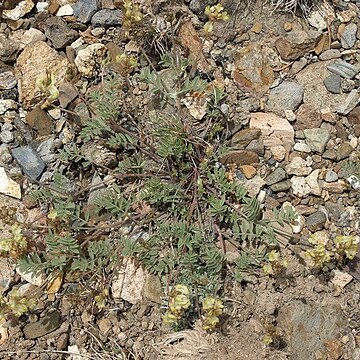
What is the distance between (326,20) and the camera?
4.43 metres

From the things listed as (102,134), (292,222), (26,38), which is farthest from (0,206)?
(292,222)

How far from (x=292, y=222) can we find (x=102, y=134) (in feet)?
4.27

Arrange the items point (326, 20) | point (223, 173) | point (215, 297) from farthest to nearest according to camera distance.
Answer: point (326, 20)
point (223, 173)
point (215, 297)

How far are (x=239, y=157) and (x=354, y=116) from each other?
2.55 feet

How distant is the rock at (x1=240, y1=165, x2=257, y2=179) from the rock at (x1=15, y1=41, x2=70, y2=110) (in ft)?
4.31

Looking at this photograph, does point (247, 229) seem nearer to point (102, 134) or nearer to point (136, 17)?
point (102, 134)

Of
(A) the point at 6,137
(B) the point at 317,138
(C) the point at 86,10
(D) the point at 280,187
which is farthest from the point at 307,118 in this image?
(A) the point at 6,137

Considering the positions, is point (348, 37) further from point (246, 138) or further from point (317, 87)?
point (246, 138)

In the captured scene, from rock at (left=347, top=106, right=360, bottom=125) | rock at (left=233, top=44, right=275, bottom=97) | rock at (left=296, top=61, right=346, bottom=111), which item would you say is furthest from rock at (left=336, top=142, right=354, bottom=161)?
rock at (left=233, top=44, right=275, bottom=97)

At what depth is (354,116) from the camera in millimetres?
4191

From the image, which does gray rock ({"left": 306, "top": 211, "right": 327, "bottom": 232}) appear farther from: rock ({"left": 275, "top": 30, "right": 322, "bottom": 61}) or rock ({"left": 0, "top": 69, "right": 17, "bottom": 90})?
rock ({"left": 0, "top": 69, "right": 17, "bottom": 90})

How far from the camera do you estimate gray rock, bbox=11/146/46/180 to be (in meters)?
4.13

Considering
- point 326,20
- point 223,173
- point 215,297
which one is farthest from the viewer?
point 326,20

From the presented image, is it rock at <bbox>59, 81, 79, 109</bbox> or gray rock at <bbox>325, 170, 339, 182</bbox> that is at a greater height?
rock at <bbox>59, 81, 79, 109</bbox>
